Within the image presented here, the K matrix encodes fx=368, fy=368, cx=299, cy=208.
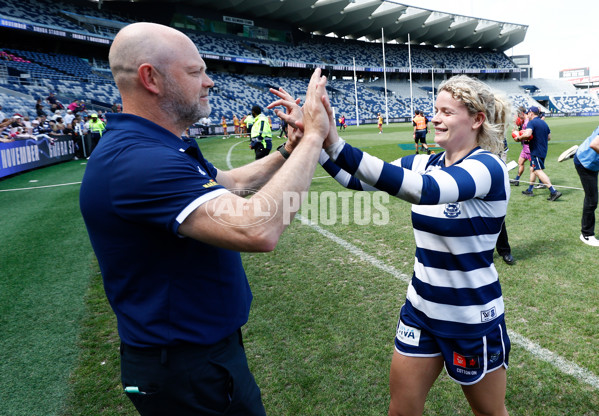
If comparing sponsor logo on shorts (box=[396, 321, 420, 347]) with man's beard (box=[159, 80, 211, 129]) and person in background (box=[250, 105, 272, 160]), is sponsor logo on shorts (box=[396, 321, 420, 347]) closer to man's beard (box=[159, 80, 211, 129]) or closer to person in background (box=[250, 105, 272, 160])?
man's beard (box=[159, 80, 211, 129])

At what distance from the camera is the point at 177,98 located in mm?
1467

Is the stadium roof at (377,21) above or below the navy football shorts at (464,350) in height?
above

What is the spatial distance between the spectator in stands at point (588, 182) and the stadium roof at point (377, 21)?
50.6 m

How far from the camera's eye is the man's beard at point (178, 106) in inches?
57.0

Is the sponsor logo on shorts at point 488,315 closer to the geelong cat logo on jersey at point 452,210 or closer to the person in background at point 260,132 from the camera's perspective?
the geelong cat logo on jersey at point 452,210

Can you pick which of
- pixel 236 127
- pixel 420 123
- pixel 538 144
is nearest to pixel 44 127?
pixel 420 123

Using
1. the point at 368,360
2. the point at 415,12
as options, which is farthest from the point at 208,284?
the point at 415,12

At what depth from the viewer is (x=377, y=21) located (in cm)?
5784

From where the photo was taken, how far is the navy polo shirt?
47.8 inches

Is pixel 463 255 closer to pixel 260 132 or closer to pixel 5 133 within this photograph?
pixel 260 132

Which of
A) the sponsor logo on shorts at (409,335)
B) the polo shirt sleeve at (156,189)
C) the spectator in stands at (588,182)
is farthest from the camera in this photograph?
the spectator in stands at (588,182)

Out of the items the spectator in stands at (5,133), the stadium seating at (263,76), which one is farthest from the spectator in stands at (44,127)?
the stadium seating at (263,76)

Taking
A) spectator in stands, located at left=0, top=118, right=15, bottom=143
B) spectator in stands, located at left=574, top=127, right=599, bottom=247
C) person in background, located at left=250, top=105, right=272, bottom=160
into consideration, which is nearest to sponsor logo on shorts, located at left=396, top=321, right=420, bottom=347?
spectator in stands, located at left=574, top=127, right=599, bottom=247

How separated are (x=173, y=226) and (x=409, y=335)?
1.49 meters
